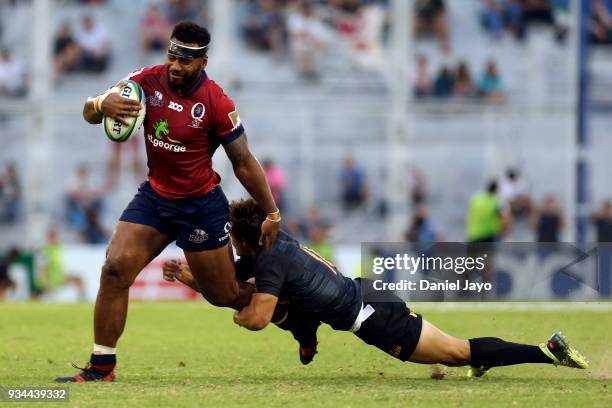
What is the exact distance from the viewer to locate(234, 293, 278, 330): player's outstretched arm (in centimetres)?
859

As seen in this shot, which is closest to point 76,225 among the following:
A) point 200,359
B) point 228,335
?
point 228,335

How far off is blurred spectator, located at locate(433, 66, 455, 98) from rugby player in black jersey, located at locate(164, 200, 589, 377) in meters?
17.2

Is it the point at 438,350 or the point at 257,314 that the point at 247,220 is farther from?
the point at 438,350

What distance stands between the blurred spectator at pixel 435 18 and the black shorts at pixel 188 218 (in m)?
18.8

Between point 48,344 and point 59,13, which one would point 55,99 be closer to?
point 59,13

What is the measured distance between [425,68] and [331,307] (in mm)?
17956

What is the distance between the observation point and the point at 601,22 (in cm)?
2806

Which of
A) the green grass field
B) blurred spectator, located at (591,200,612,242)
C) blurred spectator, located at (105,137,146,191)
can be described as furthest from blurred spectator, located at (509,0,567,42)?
the green grass field

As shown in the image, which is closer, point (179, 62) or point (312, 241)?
point (179, 62)

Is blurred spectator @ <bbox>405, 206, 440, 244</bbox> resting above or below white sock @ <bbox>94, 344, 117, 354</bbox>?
below

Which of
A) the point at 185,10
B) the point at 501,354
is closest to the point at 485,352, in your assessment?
the point at 501,354

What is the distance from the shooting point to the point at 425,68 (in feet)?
87.0

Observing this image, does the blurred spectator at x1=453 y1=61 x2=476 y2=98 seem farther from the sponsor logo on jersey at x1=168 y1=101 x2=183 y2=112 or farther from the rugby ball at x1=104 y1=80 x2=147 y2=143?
the rugby ball at x1=104 y1=80 x2=147 y2=143

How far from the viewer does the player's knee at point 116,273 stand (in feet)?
29.1
